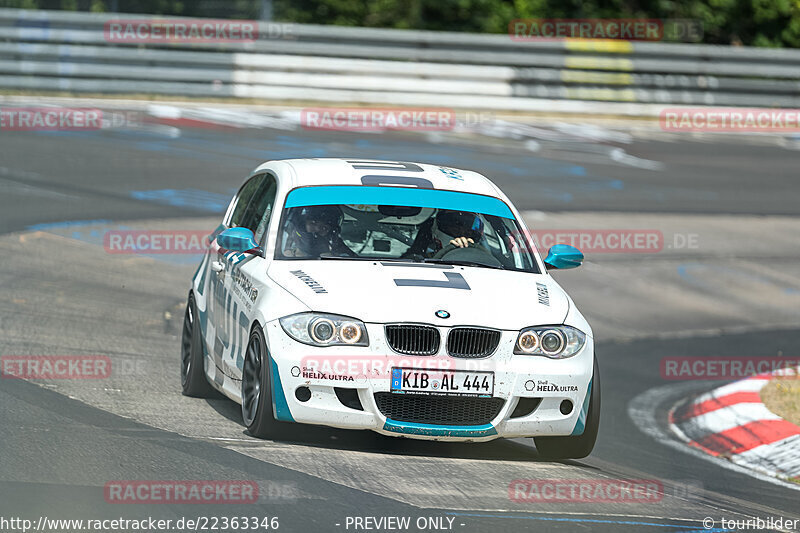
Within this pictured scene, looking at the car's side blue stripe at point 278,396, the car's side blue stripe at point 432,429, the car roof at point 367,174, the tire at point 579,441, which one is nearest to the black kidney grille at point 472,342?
the car's side blue stripe at point 432,429

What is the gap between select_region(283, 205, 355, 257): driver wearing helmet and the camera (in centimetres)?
788

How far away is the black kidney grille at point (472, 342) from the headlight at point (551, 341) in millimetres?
143

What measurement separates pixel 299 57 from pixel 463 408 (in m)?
15.5

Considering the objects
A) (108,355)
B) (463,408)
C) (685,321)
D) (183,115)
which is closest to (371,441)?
(463,408)

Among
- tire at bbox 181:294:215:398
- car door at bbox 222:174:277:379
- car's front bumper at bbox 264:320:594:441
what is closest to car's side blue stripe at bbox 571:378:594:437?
car's front bumper at bbox 264:320:594:441

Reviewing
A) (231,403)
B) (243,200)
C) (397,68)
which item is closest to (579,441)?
(231,403)

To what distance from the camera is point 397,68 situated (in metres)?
22.2

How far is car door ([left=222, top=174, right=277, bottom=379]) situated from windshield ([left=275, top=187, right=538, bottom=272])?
0.22m

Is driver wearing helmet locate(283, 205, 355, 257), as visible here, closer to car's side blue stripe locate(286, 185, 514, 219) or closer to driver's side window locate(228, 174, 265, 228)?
car's side blue stripe locate(286, 185, 514, 219)

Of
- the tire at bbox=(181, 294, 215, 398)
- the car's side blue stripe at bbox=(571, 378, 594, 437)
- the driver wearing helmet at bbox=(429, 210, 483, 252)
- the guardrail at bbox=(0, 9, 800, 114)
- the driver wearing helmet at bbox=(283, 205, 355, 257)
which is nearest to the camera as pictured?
the car's side blue stripe at bbox=(571, 378, 594, 437)

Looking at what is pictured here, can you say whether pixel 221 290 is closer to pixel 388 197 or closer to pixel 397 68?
pixel 388 197

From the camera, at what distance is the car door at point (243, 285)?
760cm

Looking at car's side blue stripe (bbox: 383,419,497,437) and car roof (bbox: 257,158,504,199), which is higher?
car roof (bbox: 257,158,504,199)

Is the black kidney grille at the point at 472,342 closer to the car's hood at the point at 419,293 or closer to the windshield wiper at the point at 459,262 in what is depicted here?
the car's hood at the point at 419,293
